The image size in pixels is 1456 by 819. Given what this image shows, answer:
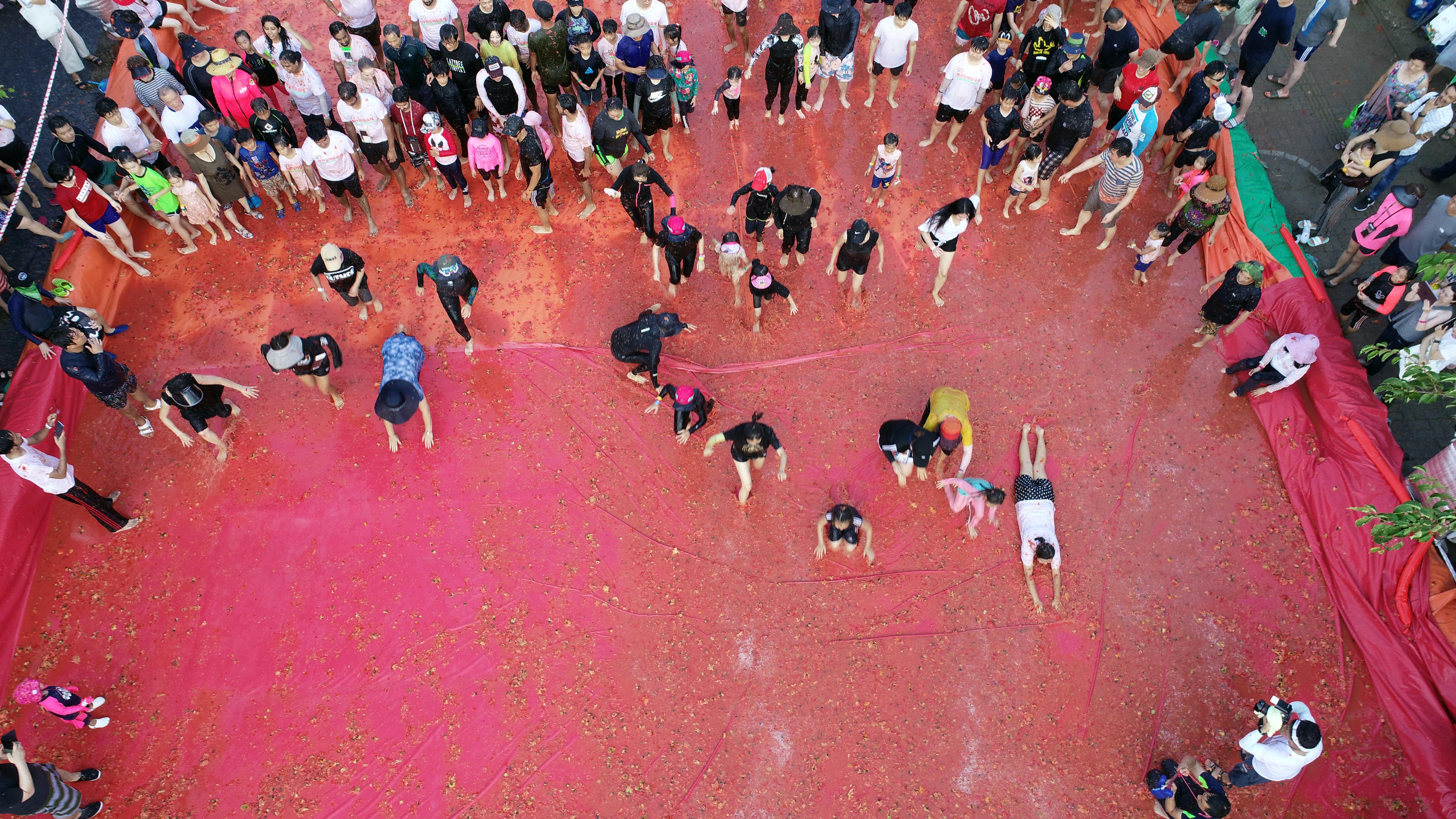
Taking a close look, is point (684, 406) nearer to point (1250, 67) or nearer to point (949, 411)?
point (949, 411)

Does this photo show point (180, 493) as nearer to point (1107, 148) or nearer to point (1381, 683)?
point (1107, 148)

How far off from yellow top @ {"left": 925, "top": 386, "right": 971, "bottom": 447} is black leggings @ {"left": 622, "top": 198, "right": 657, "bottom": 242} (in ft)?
12.3

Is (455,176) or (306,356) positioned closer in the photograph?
(306,356)

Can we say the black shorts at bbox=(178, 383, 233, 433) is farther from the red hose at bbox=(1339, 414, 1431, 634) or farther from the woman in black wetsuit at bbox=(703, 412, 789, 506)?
the red hose at bbox=(1339, 414, 1431, 634)

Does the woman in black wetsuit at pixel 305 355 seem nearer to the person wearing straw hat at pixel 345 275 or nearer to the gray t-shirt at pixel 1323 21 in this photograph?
the person wearing straw hat at pixel 345 275

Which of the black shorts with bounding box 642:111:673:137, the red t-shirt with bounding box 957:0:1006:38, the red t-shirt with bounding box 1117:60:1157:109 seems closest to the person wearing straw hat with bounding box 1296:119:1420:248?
the red t-shirt with bounding box 1117:60:1157:109

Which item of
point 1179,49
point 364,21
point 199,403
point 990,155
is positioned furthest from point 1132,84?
point 199,403

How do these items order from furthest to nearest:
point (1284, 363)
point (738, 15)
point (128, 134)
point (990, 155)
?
point (738, 15), point (990, 155), point (128, 134), point (1284, 363)

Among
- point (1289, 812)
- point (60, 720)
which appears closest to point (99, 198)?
point (60, 720)

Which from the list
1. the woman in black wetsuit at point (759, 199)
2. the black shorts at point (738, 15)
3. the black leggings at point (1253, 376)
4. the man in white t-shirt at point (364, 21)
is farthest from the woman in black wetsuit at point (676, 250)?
the black leggings at point (1253, 376)

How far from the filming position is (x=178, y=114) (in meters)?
8.83

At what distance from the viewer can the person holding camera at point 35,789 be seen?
6031 millimetres

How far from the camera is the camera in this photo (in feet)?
20.0

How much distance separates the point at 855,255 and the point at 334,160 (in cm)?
619
